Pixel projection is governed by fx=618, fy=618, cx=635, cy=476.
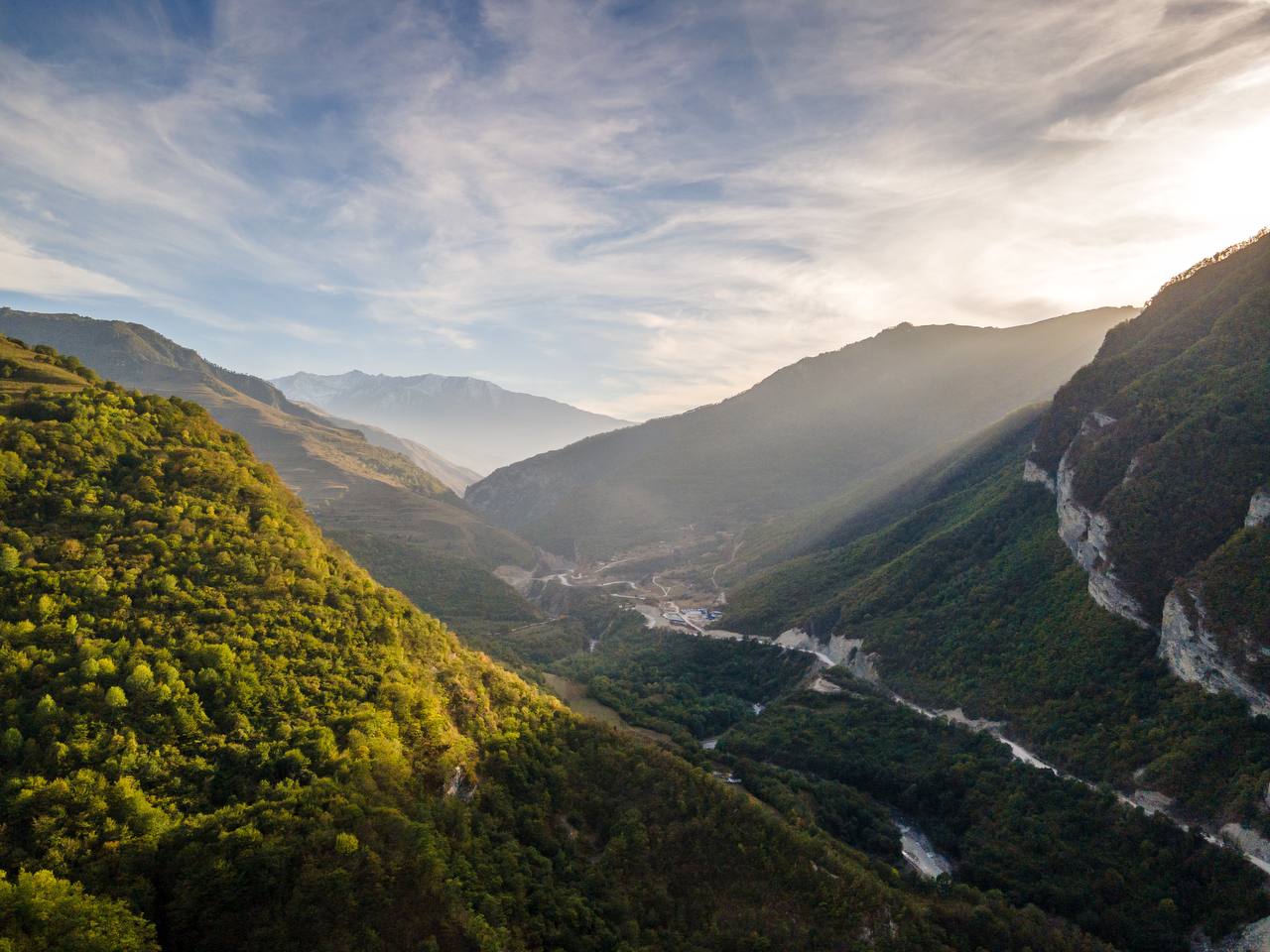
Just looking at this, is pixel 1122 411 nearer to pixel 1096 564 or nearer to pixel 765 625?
pixel 1096 564

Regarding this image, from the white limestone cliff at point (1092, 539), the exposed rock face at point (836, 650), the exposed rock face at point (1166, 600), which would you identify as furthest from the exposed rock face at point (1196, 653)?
the exposed rock face at point (836, 650)

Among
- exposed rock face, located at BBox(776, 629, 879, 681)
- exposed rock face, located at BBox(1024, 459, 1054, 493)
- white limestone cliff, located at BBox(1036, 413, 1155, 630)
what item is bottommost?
exposed rock face, located at BBox(776, 629, 879, 681)

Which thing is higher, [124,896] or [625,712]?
[124,896]

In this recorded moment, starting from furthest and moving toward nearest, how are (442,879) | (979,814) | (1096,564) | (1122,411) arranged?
1. (1122,411)
2. (1096,564)
3. (979,814)
4. (442,879)

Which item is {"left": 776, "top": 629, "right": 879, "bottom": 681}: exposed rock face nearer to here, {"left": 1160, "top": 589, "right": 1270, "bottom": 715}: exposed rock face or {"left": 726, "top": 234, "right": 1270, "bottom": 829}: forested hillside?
{"left": 726, "top": 234, "right": 1270, "bottom": 829}: forested hillside

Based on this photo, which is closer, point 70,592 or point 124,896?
point 124,896

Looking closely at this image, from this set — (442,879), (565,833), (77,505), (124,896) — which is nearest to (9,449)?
(77,505)

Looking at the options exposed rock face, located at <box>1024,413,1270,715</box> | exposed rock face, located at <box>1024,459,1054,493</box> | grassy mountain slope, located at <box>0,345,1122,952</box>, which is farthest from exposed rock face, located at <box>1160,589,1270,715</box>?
exposed rock face, located at <box>1024,459,1054,493</box>

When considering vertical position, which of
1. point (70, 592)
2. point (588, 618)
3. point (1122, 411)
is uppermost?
point (1122, 411)
